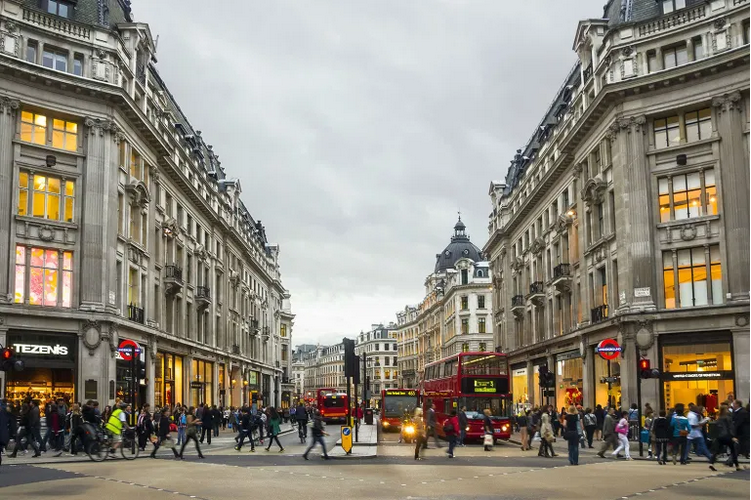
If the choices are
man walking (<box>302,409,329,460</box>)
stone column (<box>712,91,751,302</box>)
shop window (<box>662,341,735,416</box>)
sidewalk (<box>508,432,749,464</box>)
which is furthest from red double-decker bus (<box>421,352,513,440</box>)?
man walking (<box>302,409,329,460</box>)

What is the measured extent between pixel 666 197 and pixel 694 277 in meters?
4.00

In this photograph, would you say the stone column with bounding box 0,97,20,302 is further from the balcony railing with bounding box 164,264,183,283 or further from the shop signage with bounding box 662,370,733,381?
the shop signage with bounding box 662,370,733,381

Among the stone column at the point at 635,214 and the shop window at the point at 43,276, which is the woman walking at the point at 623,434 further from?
the shop window at the point at 43,276

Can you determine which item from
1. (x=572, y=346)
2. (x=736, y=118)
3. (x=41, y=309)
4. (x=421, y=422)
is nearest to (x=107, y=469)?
(x=421, y=422)

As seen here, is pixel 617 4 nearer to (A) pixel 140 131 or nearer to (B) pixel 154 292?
(A) pixel 140 131

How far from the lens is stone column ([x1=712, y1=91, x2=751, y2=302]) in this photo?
3625 cm

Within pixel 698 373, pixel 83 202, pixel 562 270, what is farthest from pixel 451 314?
pixel 83 202

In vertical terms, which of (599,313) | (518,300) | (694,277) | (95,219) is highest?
(95,219)

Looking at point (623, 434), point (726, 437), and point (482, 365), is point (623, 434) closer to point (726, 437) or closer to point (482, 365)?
point (726, 437)

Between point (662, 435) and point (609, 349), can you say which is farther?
point (609, 349)

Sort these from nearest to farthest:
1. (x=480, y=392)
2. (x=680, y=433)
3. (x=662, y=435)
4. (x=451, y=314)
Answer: (x=680, y=433)
(x=662, y=435)
(x=480, y=392)
(x=451, y=314)

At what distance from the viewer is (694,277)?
126 feet

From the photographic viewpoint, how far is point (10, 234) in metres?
36.9

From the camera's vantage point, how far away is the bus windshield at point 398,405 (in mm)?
53219
